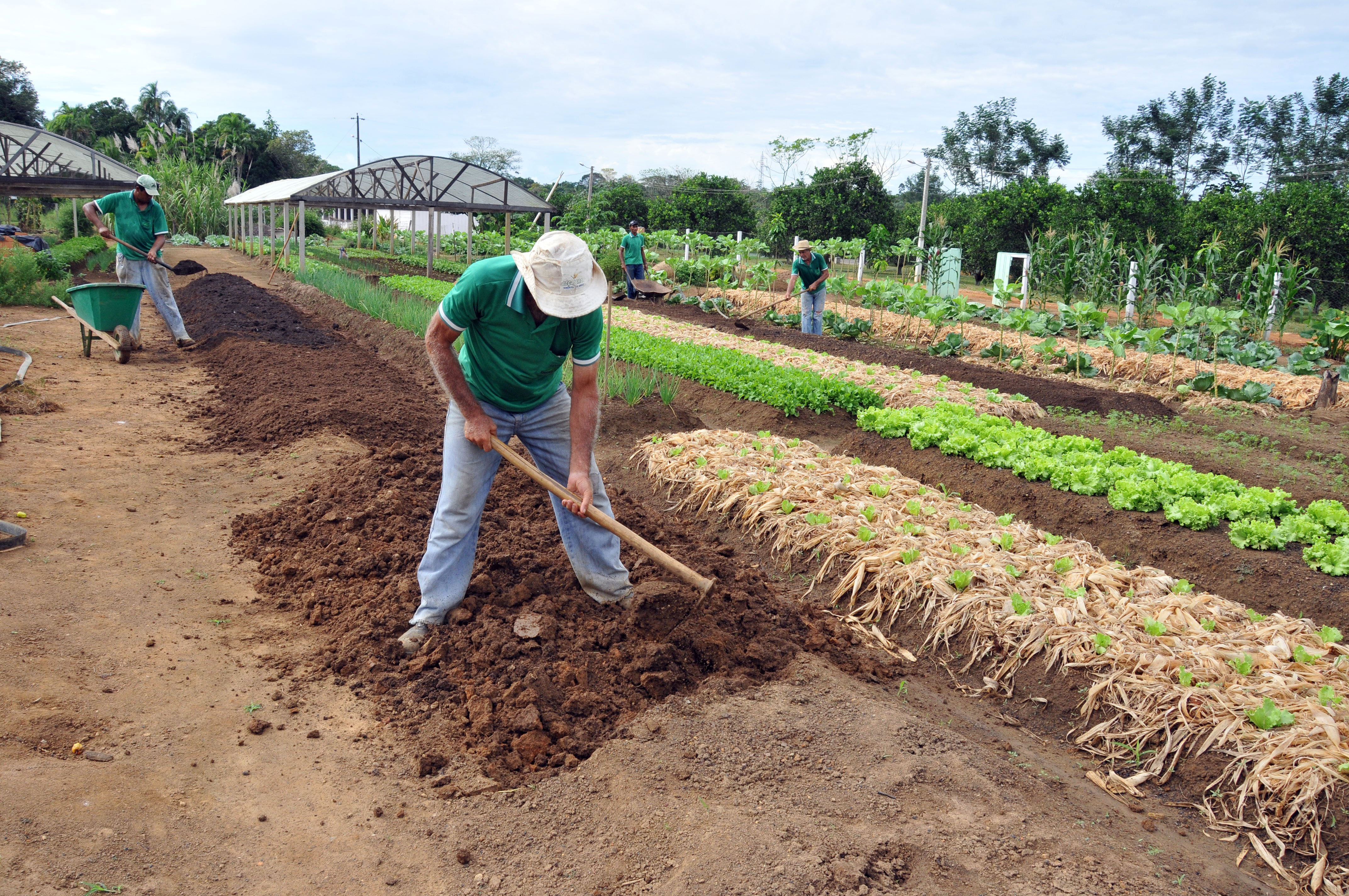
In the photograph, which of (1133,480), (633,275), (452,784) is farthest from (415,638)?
(633,275)

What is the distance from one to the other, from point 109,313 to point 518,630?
28.9 feet

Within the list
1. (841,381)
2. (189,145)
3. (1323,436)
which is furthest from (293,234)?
(1323,436)

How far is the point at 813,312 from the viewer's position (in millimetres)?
13727

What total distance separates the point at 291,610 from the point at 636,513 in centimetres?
200

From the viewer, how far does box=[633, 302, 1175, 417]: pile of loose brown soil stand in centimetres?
951

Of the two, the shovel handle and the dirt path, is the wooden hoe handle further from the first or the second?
the shovel handle

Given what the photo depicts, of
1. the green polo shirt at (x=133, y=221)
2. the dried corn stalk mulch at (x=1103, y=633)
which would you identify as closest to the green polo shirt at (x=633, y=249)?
the green polo shirt at (x=133, y=221)

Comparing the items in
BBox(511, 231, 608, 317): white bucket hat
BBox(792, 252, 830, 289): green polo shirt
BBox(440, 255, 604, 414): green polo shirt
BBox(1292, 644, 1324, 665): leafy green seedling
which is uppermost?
BBox(792, 252, 830, 289): green polo shirt

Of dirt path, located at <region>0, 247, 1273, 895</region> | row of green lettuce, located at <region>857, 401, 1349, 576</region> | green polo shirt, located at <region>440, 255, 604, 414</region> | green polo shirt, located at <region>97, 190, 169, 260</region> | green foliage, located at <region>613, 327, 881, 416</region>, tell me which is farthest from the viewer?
green polo shirt, located at <region>97, 190, 169, 260</region>

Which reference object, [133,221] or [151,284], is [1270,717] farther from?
[133,221]

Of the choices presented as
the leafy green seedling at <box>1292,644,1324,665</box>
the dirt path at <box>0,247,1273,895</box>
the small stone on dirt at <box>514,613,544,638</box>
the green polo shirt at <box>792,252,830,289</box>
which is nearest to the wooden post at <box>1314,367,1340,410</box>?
the green polo shirt at <box>792,252,830,289</box>

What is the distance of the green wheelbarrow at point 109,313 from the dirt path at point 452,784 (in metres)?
6.22

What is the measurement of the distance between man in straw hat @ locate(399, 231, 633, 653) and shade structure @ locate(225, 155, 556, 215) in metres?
20.4

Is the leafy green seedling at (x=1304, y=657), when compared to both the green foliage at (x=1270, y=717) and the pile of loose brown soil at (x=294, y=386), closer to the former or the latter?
the green foliage at (x=1270, y=717)
